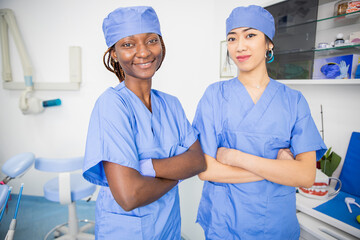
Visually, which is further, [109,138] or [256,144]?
[256,144]

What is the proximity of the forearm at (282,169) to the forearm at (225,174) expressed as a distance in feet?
0.13

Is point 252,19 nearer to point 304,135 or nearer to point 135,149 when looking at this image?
point 304,135

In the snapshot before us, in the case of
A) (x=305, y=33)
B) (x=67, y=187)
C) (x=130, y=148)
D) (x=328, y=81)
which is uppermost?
(x=305, y=33)

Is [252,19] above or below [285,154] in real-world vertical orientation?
above

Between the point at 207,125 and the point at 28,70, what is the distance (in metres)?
2.14

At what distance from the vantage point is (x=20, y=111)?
2441 millimetres

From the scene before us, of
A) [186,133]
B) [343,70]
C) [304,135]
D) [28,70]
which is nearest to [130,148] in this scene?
[186,133]

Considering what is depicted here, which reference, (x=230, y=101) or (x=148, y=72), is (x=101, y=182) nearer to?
(x=148, y=72)

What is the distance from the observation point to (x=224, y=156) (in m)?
0.87

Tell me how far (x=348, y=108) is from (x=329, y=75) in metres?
0.25

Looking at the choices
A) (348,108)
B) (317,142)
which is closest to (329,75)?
(348,108)

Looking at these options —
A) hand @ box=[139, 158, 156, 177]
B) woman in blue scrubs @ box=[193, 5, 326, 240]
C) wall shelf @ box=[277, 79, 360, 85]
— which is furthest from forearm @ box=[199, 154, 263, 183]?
wall shelf @ box=[277, 79, 360, 85]

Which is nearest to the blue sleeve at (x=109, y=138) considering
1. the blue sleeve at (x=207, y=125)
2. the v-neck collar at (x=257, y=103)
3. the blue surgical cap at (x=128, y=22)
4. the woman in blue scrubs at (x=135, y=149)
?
the woman in blue scrubs at (x=135, y=149)

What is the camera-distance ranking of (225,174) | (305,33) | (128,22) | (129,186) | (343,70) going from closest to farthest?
(129,186)
(128,22)
(225,174)
(343,70)
(305,33)
